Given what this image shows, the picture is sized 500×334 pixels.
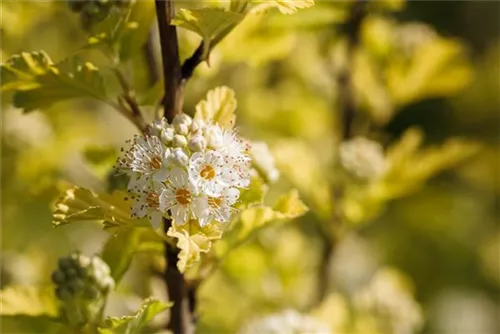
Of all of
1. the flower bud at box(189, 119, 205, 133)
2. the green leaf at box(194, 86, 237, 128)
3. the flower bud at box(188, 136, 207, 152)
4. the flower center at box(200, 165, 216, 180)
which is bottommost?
the flower center at box(200, 165, 216, 180)

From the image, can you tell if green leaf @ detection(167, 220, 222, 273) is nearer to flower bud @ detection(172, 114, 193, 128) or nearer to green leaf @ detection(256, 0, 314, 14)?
flower bud @ detection(172, 114, 193, 128)

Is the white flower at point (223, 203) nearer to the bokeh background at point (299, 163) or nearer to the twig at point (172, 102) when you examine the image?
the twig at point (172, 102)

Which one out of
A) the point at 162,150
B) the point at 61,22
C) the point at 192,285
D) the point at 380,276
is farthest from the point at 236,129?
the point at 61,22

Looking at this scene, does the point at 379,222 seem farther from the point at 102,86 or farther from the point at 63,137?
the point at 102,86

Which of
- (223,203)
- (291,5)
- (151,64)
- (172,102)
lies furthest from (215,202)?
(151,64)

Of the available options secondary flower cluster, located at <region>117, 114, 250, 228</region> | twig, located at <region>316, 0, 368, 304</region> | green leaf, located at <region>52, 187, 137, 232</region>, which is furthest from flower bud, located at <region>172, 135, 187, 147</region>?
twig, located at <region>316, 0, 368, 304</region>

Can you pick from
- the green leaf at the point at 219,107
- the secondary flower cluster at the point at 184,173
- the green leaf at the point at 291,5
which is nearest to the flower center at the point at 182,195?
the secondary flower cluster at the point at 184,173
